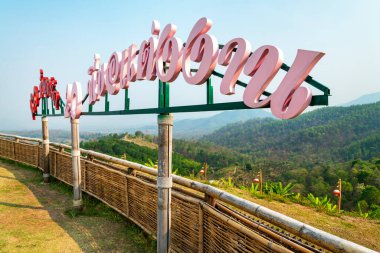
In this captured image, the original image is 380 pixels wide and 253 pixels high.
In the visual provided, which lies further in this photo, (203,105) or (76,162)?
(76,162)

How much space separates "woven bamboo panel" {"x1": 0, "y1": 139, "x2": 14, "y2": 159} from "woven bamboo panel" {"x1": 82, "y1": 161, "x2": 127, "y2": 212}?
307 inches

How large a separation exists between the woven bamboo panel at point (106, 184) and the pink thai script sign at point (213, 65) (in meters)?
2.16

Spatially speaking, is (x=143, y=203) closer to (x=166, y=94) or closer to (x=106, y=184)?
(x=106, y=184)

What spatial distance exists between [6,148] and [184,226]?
43.5 feet

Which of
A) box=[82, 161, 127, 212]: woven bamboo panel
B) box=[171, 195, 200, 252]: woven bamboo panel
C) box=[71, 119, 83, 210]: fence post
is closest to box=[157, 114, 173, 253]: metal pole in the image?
box=[171, 195, 200, 252]: woven bamboo panel

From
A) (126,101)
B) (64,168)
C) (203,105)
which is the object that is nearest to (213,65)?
(203,105)

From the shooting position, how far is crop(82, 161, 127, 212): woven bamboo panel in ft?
22.0

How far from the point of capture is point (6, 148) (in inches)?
564

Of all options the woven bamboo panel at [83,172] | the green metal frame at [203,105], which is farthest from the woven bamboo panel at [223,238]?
the woven bamboo panel at [83,172]

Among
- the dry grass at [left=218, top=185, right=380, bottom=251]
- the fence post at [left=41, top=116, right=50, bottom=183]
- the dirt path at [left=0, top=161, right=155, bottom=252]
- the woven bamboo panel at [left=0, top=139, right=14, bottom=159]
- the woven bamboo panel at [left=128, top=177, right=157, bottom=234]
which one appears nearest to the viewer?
the woven bamboo panel at [left=128, top=177, right=157, bottom=234]

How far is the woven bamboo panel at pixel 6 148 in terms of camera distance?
45.7 feet

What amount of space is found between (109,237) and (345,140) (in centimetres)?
13957

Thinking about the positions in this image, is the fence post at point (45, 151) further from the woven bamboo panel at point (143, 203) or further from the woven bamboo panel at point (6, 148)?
the woven bamboo panel at point (143, 203)

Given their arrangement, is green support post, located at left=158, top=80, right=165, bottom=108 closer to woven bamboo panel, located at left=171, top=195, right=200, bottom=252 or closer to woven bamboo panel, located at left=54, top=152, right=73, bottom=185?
woven bamboo panel, located at left=171, top=195, right=200, bottom=252
